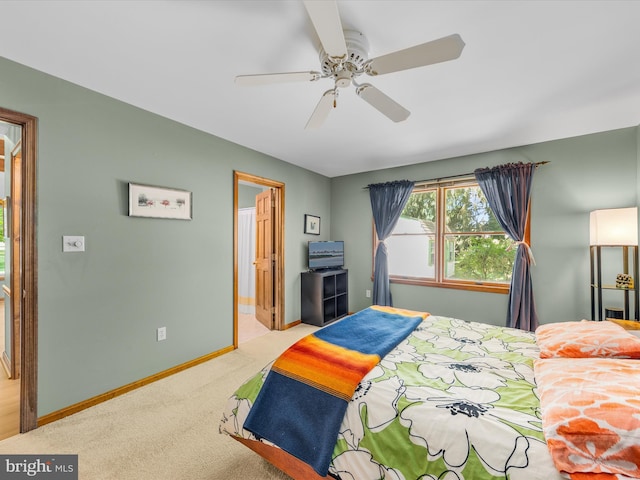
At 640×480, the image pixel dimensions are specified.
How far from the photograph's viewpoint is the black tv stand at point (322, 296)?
420 centimetres

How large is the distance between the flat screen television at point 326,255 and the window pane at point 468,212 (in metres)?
1.72

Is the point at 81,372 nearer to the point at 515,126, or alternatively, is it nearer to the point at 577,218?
the point at 515,126

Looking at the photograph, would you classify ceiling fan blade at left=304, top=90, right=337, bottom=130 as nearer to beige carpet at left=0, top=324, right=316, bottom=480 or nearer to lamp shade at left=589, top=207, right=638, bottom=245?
beige carpet at left=0, top=324, right=316, bottom=480

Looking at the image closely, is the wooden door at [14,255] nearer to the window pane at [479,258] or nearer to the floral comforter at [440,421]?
the floral comforter at [440,421]

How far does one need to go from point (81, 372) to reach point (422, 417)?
98.2 inches

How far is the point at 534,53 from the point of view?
1.75 metres

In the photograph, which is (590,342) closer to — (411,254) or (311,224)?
(411,254)

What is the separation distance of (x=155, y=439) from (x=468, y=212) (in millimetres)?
4105

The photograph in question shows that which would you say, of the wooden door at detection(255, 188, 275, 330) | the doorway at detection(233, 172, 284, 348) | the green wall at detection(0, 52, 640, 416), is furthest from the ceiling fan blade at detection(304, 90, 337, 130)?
the wooden door at detection(255, 188, 275, 330)

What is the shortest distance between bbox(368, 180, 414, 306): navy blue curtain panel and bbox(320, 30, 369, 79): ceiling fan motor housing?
2736mm

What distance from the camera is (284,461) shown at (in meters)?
1.48

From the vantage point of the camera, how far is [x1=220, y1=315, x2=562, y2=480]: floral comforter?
1.01 metres

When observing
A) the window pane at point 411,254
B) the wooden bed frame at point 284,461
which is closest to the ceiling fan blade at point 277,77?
the wooden bed frame at point 284,461

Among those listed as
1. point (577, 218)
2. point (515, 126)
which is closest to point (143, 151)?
point (515, 126)
